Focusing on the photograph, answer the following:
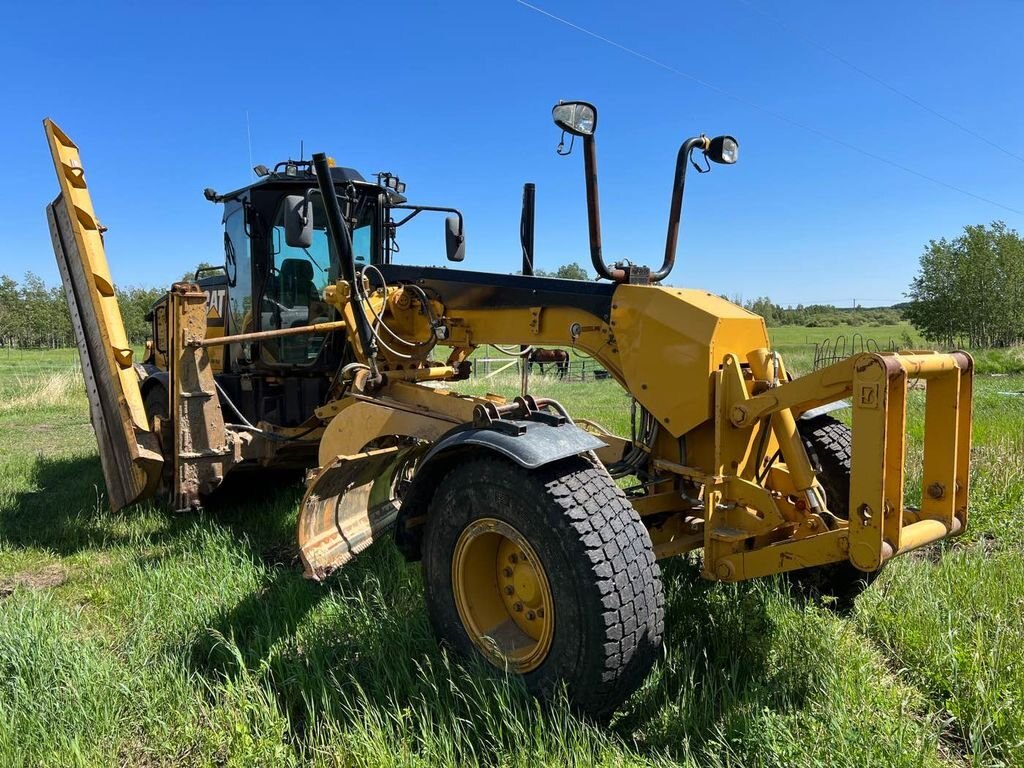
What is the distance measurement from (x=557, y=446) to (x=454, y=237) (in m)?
3.03

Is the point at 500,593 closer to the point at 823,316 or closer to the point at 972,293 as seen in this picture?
the point at 972,293

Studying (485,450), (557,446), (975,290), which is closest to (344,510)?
(485,450)

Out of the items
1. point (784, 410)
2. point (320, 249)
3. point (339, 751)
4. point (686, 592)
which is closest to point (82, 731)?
point (339, 751)

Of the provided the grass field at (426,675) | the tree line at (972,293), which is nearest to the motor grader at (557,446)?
the grass field at (426,675)

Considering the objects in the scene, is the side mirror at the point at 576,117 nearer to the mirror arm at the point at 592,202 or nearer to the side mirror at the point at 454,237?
the mirror arm at the point at 592,202

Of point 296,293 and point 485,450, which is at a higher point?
point 296,293

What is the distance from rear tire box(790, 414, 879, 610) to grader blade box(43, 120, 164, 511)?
4.03 meters

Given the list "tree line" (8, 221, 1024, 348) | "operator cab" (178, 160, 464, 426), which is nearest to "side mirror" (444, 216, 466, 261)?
"operator cab" (178, 160, 464, 426)

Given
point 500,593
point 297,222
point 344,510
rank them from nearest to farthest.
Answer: point 500,593 < point 297,222 < point 344,510

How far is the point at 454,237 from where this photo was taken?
17.5ft

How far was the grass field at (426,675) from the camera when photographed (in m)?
2.39

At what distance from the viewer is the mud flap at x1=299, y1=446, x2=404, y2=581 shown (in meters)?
3.74

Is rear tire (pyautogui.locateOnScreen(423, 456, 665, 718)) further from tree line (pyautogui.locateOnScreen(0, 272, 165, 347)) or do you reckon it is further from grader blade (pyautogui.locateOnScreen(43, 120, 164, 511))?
tree line (pyautogui.locateOnScreen(0, 272, 165, 347))

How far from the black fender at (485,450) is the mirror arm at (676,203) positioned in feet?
3.42
